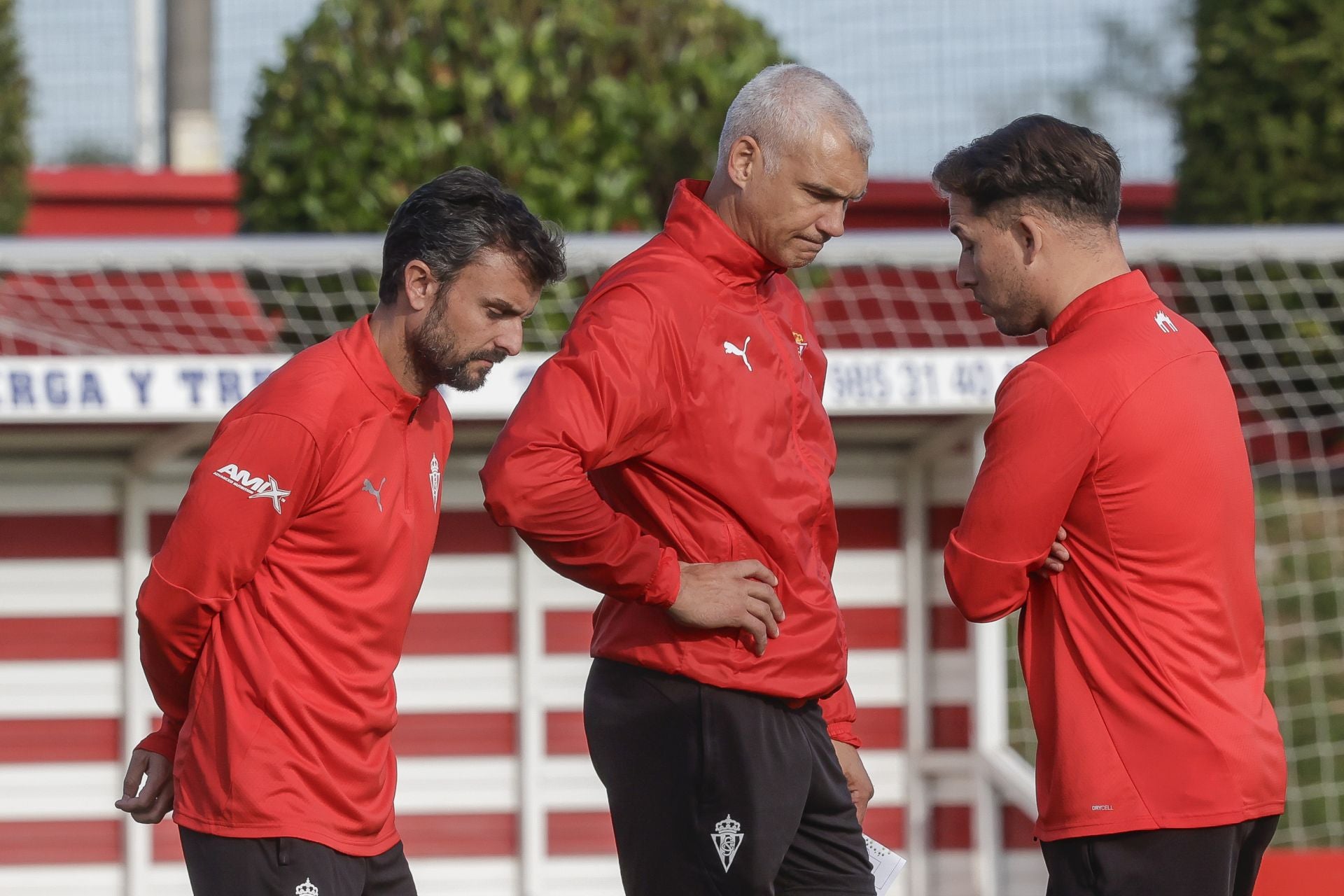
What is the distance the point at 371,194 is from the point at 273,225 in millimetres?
460

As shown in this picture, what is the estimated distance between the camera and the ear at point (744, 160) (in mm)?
2650

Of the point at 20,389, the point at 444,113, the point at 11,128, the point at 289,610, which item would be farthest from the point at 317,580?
the point at 11,128

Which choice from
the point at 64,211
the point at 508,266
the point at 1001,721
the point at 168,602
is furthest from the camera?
the point at 64,211

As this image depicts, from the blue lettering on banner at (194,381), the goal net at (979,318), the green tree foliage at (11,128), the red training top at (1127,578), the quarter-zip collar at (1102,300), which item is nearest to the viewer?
the red training top at (1127,578)

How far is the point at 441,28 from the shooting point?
19.4ft

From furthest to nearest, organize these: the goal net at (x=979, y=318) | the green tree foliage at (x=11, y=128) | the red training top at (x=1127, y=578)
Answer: the green tree foliage at (x=11, y=128) < the goal net at (x=979, y=318) < the red training top at (x=1127, y=578)

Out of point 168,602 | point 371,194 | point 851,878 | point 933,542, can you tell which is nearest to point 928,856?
point 933,542

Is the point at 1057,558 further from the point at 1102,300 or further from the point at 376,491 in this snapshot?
the point at 376,491

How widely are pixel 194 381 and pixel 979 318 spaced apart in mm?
3333

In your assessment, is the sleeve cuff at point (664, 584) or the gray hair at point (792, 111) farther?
the gray hair at point (792, 111)

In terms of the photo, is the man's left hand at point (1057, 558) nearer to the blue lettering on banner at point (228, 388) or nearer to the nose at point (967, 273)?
the nose at point (967, 273)

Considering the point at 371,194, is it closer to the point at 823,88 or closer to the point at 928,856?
the point at 928,856

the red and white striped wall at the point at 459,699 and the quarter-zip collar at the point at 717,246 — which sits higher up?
the quarter-zip collar at the point at 717,246

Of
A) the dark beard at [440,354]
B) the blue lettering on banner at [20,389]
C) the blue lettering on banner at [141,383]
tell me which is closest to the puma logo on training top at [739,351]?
the dark beard at [440,354]
